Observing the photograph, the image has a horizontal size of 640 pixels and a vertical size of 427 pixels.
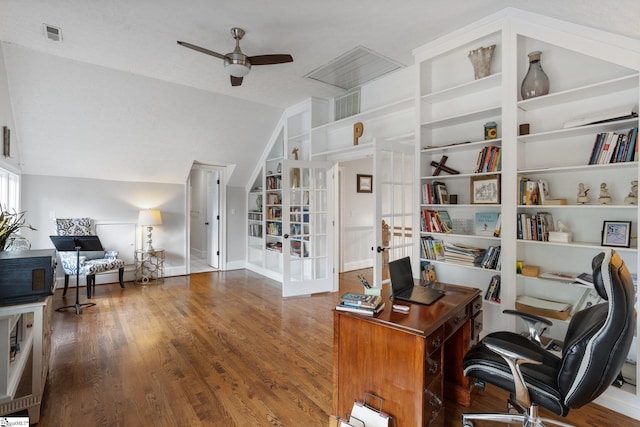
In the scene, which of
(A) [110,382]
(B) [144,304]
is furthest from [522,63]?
(B) [144,304]

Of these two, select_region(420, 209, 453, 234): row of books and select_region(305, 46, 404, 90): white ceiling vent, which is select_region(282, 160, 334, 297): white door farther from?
select_region(420, 209, 453, 234): row of books

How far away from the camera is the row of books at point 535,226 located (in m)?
2.42

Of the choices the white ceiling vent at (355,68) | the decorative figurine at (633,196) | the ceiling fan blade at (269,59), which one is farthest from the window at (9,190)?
the decorative figurine at (633,196)

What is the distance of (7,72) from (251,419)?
4.32 m

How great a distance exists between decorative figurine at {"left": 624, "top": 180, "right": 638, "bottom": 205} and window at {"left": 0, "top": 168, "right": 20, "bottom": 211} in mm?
5769

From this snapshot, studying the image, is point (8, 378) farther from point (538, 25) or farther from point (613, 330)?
point (538, 25)

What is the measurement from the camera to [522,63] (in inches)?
102

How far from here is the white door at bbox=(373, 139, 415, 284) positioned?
9.94 ft

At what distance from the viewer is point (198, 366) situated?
250 centimetres

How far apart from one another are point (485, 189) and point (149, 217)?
4813mm

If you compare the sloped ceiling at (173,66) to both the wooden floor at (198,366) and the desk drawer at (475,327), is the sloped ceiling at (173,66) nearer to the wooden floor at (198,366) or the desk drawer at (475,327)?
the desk drawer at (475,327)

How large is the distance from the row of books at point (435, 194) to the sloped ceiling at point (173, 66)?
4.42ft

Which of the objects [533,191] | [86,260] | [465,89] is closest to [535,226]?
[533,191]

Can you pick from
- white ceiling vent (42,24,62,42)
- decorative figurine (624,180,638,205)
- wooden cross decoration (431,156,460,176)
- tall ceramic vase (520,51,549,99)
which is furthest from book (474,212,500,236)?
white ceiling vent (42,24,62,42)
